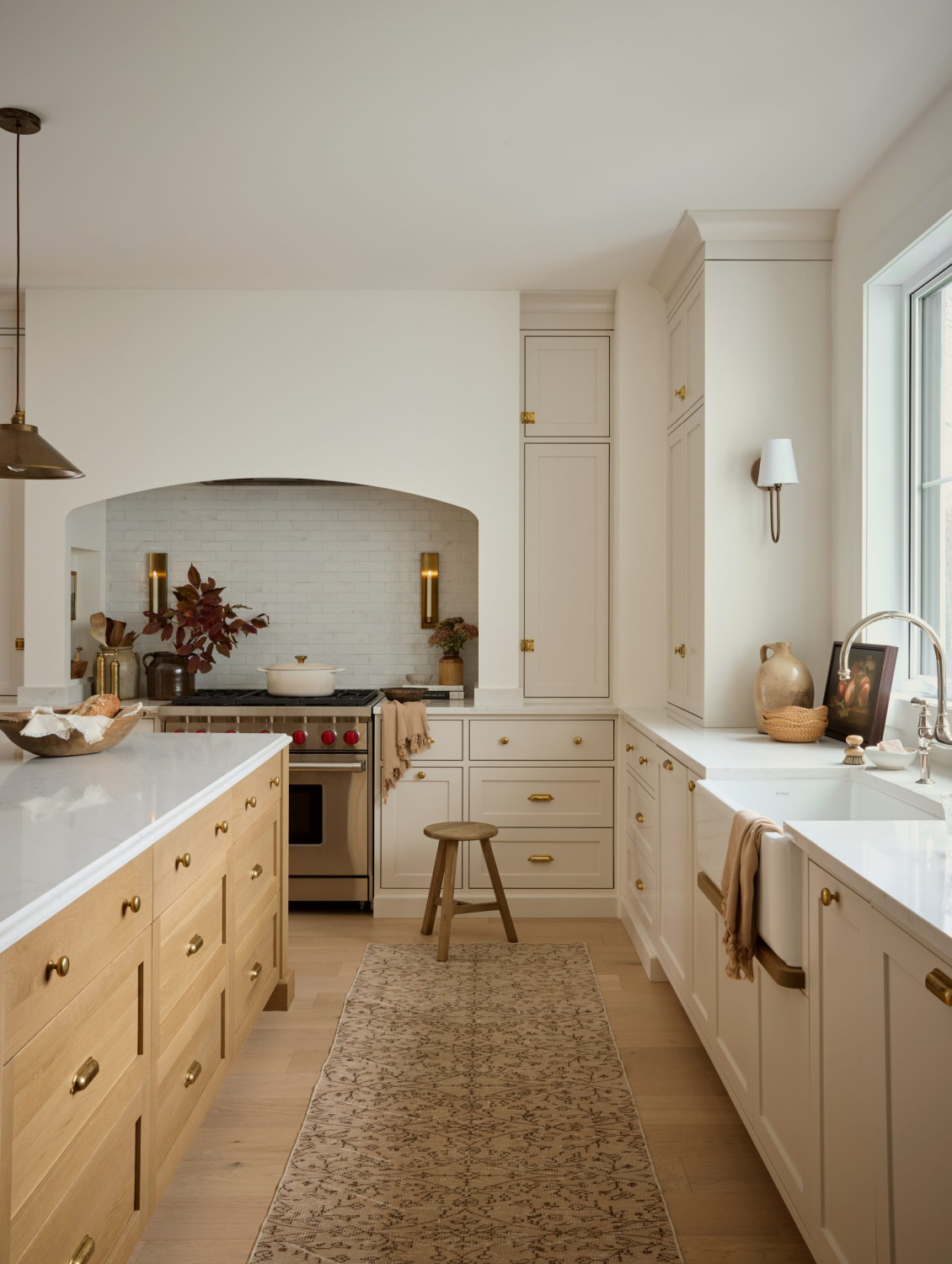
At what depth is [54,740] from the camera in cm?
245

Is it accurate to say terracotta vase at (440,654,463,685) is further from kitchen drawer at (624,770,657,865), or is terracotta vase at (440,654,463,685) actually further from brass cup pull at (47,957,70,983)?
brass cup pull at (47,957,70,983)

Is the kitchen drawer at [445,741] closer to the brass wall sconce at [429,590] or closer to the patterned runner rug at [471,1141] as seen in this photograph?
the brass wall sconce at [429,590]

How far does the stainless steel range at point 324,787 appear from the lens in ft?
13.7

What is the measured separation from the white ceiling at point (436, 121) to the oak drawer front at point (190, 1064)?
96.6 inches

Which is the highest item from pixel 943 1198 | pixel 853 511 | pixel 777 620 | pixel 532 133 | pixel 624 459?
pixel 532 133

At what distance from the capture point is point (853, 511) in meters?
3.35

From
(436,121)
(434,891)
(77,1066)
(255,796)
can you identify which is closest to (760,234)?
(436,121)

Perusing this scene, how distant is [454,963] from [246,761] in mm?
1494

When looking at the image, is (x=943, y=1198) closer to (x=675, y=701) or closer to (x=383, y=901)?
(x=675, y=701)

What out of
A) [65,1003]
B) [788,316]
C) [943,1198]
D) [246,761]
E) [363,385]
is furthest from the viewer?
[363,385]

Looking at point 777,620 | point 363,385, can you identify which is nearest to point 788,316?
point 777,620

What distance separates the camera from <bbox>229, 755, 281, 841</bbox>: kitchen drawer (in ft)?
8.30

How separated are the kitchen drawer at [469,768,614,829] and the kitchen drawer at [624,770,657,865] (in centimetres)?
16

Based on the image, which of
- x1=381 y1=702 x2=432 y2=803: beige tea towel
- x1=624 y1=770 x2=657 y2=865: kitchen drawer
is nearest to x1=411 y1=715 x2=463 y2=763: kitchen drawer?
x1=381 y1=702 x2=432 y2=803: beige tea towel
